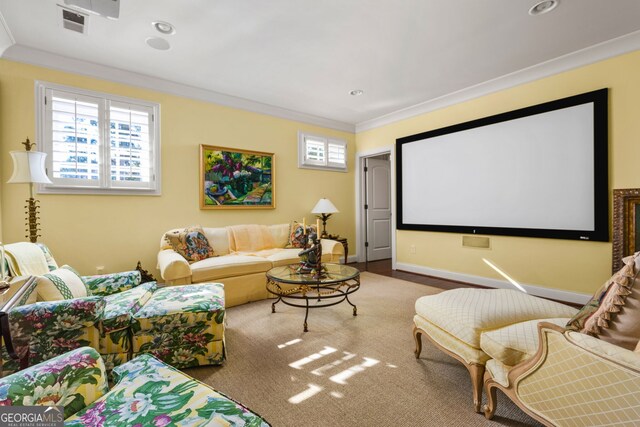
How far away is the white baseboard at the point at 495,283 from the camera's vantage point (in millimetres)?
3320

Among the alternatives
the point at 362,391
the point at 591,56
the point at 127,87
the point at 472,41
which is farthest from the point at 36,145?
the point at 591,56

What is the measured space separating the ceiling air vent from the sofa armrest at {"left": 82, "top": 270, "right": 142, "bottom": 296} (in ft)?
7.30

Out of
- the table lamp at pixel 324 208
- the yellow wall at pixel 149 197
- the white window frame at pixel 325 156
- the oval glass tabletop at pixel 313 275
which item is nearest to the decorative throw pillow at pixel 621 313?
the oval glass tabletop at pixel 313 275

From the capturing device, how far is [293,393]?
177 cm

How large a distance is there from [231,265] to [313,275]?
1.13 m

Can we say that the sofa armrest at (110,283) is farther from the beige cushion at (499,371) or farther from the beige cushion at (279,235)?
the beige cushion at (499,371)

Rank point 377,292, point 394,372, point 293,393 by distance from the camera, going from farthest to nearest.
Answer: point 377,292
point 394,372
point 293,393

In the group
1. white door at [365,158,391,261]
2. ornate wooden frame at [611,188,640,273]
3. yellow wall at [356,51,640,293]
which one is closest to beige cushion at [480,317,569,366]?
ornate wooden frame at [611,188,640,273]

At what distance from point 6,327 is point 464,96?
16.6ft

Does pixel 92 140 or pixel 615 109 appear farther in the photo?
pixel 92 140

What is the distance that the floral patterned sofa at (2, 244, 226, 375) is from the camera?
157cm

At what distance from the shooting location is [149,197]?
3.76m

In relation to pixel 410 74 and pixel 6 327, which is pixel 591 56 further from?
pixel 6 327

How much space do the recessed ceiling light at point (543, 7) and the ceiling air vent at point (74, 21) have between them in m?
3.83
